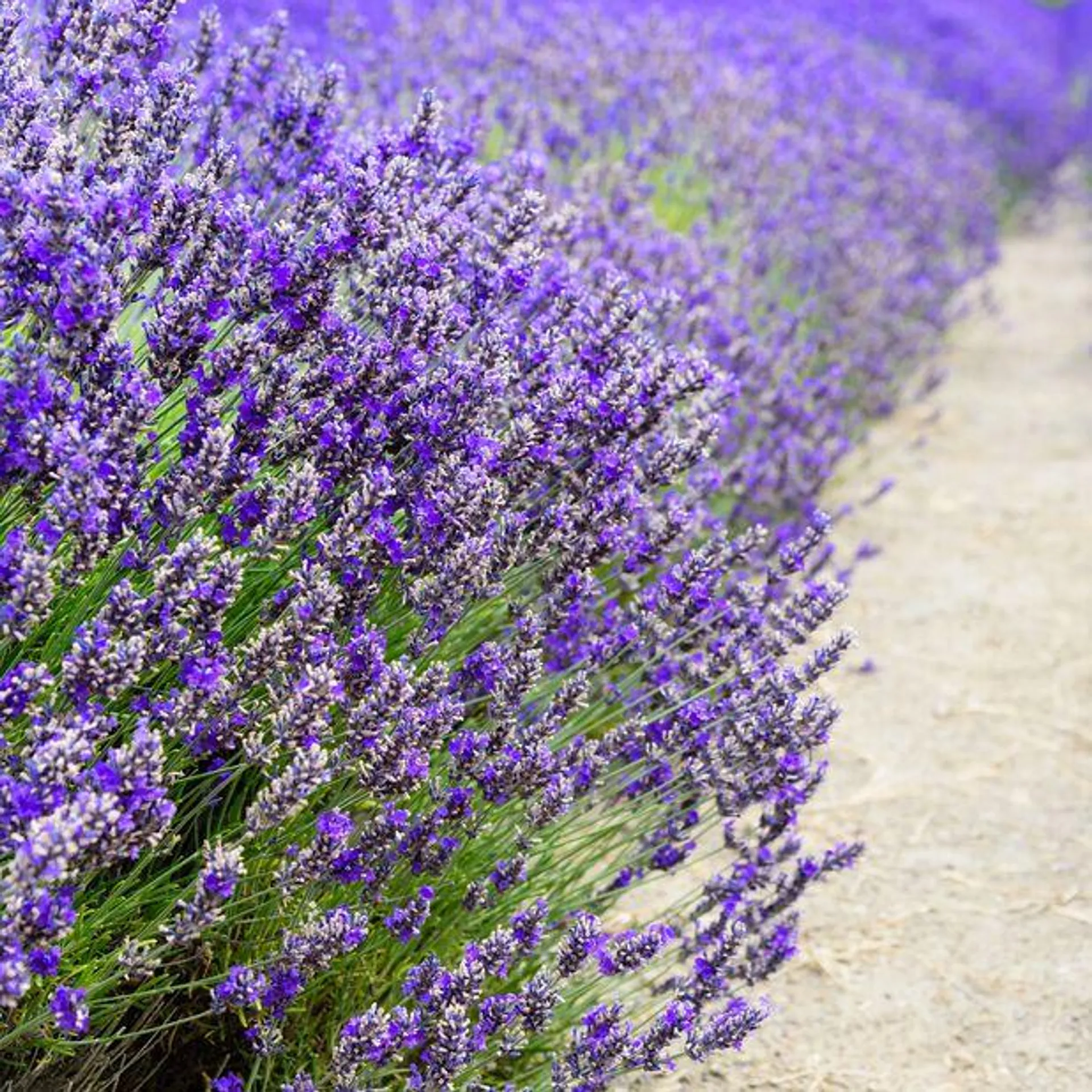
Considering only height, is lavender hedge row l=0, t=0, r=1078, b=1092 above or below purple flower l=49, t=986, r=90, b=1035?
above

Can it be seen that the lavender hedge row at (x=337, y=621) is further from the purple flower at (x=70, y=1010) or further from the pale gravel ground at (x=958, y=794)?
the pale gravel ground at (x=958, y=794)

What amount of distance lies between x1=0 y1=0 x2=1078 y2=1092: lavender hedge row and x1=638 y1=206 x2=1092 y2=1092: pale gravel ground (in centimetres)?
34

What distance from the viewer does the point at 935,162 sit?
28.9 ft

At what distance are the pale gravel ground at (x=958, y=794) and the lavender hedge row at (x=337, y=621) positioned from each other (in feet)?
1.12

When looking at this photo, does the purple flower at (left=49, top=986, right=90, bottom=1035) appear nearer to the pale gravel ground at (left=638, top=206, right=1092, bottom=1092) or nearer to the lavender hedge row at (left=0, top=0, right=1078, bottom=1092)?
the lavender hedge row at (left=0, top=0, right=1078, bottom=1092)

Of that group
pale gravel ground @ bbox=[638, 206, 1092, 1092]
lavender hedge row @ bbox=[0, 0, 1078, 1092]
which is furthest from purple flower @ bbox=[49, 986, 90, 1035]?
pale gravel ground @ bbox=[638, 206, 1092, 1092]

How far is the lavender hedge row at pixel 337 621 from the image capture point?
71.0 inches

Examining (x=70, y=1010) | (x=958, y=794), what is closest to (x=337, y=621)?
(x=70, y=1010)

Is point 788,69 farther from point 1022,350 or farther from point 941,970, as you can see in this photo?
point 941,970

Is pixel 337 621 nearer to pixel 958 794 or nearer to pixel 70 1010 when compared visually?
pixel 70 1010

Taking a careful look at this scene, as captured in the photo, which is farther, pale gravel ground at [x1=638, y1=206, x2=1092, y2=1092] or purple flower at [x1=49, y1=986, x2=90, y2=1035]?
pale gravel ground at [x1=638, y1=206, x2=1092, y2=1092]

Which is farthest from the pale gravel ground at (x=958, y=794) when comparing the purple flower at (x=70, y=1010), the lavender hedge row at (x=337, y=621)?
the purple flower at (x=70, y=1010)

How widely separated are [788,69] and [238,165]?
616cm

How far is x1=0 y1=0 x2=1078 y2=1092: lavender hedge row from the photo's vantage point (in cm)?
180
